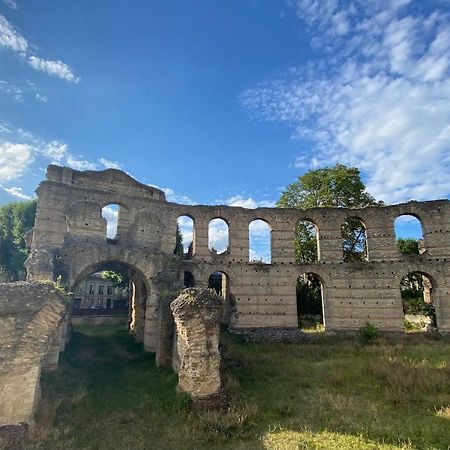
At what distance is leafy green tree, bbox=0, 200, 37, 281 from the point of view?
32.5m

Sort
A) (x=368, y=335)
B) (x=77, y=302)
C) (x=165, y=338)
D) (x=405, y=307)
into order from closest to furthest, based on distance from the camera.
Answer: (x=165, y=338)
(x=368, y=335)
(x=405, y=307)
(x=77, y=302)

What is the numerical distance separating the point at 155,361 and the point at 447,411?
30.5 feet

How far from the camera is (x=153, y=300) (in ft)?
48.7

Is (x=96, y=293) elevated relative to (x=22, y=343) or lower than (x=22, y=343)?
elevated

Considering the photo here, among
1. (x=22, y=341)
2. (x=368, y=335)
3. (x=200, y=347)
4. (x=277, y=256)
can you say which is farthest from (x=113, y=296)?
(x=22, y=341)

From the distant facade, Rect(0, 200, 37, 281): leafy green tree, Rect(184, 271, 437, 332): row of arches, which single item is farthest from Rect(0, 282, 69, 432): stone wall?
the distant facade

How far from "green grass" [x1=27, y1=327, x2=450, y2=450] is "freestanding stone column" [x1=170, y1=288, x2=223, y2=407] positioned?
0.47 metres

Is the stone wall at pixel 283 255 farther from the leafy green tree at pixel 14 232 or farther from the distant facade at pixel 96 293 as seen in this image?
the distant facade at pixel 96 293

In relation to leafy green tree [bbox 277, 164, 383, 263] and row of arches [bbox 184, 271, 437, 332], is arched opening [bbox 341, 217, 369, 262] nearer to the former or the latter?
leafy green tree [bbox 277, 164, 383, 263]

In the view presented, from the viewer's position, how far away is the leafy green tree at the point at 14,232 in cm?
3247

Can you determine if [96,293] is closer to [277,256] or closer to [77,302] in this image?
[77,302]

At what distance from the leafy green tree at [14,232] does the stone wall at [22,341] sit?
1082 inches

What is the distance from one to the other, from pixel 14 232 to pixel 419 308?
34.0m

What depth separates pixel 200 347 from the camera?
9422 mm
